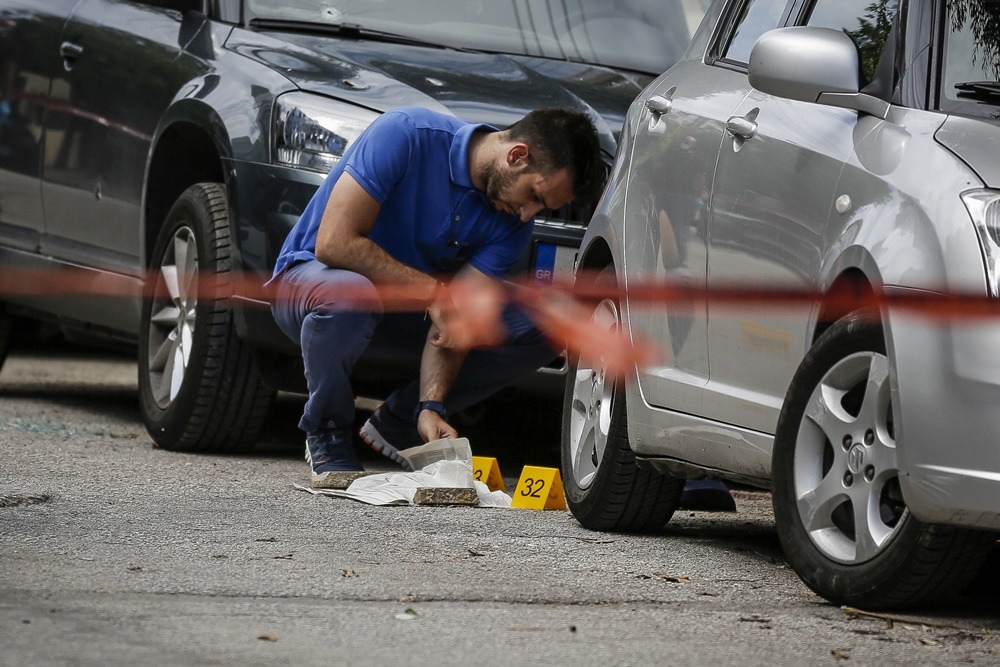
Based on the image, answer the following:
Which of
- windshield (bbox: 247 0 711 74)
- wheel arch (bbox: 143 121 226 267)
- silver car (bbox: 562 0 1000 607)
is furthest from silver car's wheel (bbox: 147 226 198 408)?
silver car (bbox: 562 0 1000 607)

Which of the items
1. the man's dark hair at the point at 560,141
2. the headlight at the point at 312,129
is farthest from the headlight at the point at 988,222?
the headlight at the point at 312,129

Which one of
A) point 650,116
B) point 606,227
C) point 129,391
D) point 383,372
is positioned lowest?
point 129,391

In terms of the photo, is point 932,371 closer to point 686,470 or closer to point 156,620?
point 686,470

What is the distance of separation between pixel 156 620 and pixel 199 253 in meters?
3.21

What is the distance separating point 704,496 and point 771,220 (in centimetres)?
170

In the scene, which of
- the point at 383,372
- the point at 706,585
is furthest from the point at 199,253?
the point at 706,585

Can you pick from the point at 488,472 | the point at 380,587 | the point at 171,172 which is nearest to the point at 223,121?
the point at 171,172

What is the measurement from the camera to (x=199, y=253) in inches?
262

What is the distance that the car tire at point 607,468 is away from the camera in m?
5.15

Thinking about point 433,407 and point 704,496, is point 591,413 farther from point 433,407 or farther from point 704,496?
point 433,407

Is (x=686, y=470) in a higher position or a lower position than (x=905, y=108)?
lower

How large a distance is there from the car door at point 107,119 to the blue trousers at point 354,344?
126 centimetres

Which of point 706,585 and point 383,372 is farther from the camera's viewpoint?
point 383,372

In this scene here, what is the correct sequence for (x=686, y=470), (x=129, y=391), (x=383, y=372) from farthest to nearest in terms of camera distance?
(x=129, y=391) → (x=383, y=372) → (x=686, y=470)
